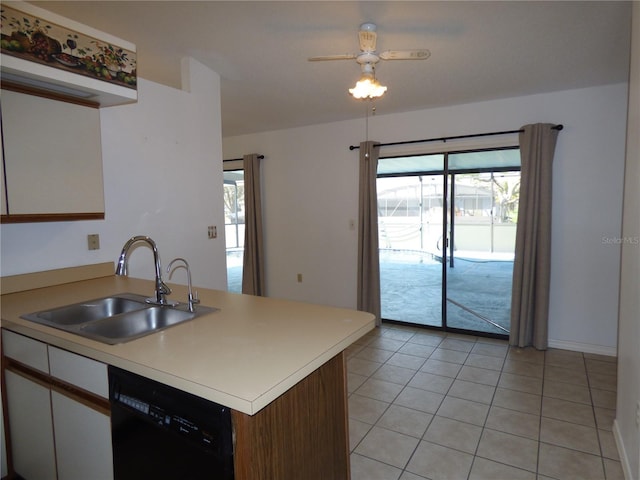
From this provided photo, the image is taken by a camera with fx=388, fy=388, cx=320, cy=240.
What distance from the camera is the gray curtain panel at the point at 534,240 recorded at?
3.56 metres

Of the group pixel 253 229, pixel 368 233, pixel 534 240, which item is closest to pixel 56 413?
pixel 368 233

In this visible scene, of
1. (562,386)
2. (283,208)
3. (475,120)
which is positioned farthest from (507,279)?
(283,208)

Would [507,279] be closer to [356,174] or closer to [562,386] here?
[562,386]

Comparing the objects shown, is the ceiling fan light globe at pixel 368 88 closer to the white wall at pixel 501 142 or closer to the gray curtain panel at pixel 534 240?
the white wall at pixel 501 142

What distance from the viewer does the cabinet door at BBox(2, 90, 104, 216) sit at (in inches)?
72.7

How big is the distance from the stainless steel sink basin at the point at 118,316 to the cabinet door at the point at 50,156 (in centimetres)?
53

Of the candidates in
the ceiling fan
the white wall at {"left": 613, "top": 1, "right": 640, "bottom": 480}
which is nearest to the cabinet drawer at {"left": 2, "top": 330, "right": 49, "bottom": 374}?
the ceiling fan

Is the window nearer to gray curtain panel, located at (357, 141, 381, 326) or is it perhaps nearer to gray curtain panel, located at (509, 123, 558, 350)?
gray curtain panel, located at (357, 141, 381, 326)

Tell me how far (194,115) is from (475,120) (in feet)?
9.04

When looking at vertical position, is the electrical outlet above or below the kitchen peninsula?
above

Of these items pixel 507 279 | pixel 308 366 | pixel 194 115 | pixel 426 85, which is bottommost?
pixel 507 279

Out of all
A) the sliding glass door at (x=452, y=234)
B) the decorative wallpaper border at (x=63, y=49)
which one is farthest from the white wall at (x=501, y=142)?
the decorative wallpaper border at (x=63, y=49)

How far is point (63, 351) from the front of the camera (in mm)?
1492

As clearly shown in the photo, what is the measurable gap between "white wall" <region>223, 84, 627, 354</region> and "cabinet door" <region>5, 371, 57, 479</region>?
356 cm
